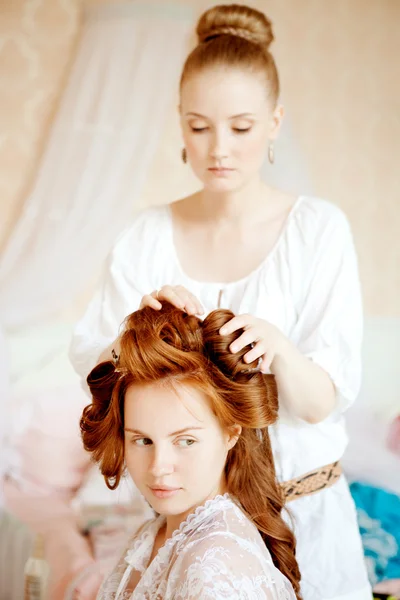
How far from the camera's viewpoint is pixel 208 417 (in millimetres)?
1353

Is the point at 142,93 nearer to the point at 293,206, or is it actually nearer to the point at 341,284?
the point at 293,206

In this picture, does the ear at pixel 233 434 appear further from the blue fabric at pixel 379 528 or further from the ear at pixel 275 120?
the blue fabric at pixel 379 528

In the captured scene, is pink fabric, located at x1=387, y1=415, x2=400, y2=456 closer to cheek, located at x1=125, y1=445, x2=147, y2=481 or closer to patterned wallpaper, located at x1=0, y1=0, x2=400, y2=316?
patterned wallpaper, located at x1=0, y1=0, x2=400, y2=316

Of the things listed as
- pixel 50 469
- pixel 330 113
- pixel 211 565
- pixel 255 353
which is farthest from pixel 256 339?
pixel 330 113

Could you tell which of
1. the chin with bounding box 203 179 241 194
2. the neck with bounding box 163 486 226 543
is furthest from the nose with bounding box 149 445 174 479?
the chin with bounding box 203 179 241 194

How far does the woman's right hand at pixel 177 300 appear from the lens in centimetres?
139

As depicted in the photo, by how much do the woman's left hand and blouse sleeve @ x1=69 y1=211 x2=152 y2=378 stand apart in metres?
0.41

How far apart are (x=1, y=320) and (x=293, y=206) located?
1850 millimetres

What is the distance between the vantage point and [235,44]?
170cm

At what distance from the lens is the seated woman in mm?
1289

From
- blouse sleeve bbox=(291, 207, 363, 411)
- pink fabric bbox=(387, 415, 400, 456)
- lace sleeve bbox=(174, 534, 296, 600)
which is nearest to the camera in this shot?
lace sleeve bbox=(174, 534, 296, 600)

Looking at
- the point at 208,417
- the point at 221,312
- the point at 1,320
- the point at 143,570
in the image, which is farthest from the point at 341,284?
the point at 1,320

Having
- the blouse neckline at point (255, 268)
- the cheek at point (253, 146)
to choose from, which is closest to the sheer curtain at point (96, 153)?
the blouse neckline at point (255, 268)

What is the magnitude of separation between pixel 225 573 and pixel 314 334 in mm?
581
